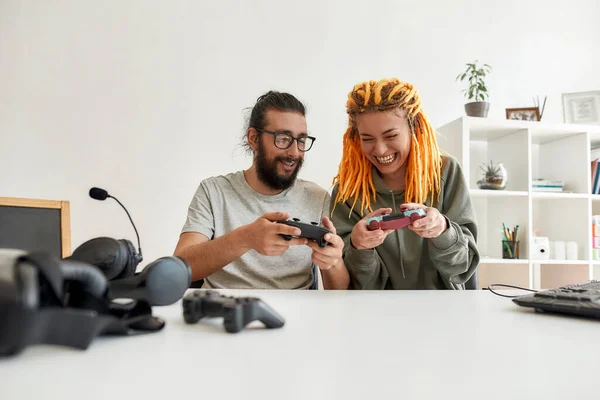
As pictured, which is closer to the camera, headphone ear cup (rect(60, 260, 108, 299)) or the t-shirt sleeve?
headphone ear cup (rect(60, 260, 108, 299))

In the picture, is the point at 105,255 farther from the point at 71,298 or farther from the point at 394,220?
the point at 394,220

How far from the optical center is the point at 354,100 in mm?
1518

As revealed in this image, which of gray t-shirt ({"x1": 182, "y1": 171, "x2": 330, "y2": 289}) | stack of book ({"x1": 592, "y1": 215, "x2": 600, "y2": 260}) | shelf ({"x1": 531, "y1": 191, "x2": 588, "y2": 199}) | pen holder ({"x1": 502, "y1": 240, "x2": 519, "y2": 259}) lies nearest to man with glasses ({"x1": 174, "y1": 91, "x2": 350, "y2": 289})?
gray t-shirt ({"x1": 182, "y1": 171, "x2": 330, "y2": 289})

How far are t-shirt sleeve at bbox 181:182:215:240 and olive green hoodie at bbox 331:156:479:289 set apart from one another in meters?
0.45

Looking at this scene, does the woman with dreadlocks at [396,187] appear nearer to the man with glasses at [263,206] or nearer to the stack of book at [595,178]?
the man with glasses at [263,206]

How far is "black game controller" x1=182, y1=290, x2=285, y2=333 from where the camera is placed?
1.88 feet

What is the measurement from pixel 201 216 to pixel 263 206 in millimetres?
233

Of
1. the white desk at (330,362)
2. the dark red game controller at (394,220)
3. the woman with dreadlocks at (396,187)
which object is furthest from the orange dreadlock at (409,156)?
the white desk at (330,362)

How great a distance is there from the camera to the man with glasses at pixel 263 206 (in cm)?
162

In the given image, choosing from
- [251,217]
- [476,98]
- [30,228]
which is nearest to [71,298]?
[251,217]

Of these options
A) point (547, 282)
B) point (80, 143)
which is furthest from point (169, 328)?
point (547, 282)

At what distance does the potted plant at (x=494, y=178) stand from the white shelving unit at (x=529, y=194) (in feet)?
0.18

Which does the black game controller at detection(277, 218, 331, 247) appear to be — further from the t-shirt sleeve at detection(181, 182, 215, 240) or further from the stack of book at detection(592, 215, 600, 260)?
the stack of book at detection(592, 215, 600, 260)

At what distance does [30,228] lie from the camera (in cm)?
182
